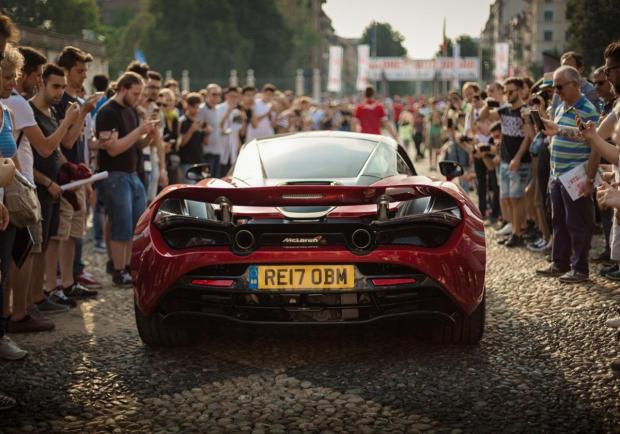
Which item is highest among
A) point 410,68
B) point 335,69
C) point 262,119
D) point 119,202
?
point 410,68

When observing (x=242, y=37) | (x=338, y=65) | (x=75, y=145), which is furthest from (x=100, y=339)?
(x=242, y=37)

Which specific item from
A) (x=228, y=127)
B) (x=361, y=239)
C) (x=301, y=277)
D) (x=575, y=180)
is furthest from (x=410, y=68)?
(x=301, y=277)

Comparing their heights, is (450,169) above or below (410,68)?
below

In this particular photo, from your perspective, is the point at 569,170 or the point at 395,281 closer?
the point at 395,281

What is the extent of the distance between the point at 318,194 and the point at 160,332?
1357mm

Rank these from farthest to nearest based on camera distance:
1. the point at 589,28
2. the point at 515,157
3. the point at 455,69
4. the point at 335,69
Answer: the point at 335,69 < the point at 455,69 < the point at 589,28 < the point at 515,157

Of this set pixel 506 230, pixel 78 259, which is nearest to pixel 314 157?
pixel 78 259

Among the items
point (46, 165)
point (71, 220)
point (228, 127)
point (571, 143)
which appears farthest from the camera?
point (228, 127)

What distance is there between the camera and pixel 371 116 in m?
18.9

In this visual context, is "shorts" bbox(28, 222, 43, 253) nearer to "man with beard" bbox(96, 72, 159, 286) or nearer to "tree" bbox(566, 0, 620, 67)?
"man with beard" bbox(96, 72, 159, 286)

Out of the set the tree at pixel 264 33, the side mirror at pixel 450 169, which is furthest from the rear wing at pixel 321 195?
the tree at pixel 264 33

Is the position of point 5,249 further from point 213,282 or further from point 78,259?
point 78,259

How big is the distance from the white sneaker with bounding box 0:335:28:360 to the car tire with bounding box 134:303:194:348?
2.40 ft

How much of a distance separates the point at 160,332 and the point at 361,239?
57.1 inches
